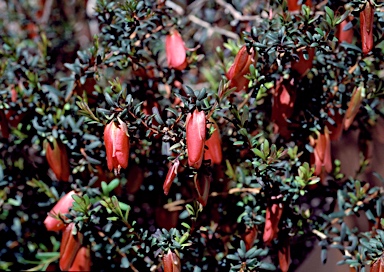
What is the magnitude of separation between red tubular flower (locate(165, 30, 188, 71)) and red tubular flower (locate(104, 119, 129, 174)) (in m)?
0.31

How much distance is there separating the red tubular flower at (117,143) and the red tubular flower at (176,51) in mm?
312

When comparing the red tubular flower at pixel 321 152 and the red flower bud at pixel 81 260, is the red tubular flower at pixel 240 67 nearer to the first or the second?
the red tubular flower at pixel 321 152

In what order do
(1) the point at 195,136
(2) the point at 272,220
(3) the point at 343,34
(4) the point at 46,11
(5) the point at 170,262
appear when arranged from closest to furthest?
(1) the point at 195,136, (5) the point at 170,262, (2) the point at 272,220, (3) the point at 343,34, (4) the point at 46,11

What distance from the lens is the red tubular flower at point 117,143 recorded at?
3.41ft

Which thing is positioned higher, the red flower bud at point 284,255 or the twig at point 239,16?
the twig at point 239,16

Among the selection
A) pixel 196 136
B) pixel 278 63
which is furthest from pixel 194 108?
pixel 278 63

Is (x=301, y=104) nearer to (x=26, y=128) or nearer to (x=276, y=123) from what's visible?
(x=276, y=123)

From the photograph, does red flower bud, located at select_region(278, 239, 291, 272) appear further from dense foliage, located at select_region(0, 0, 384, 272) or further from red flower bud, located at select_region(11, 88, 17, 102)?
red flower bud, located at select_region(11, 88, 17, 102)

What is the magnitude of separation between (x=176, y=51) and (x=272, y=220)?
0.50m

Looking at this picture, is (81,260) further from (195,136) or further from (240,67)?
(240,67)

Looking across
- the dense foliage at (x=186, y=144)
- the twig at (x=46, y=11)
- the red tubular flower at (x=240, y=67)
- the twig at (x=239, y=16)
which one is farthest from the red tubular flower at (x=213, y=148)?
the twig at (x=46, y=11)

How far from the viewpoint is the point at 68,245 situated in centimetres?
123

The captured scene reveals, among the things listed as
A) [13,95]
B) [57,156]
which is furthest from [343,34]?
[13,95]

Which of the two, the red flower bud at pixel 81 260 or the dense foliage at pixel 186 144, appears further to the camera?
the red flower bud at pixel 81 260
